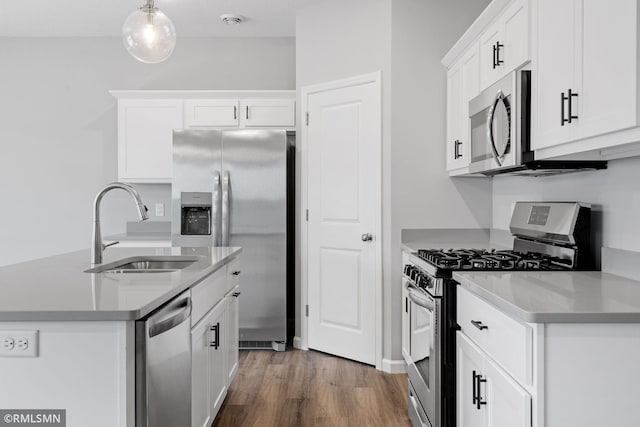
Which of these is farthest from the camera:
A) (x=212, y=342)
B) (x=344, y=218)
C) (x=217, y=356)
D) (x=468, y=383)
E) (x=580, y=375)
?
(x=344, y=218)

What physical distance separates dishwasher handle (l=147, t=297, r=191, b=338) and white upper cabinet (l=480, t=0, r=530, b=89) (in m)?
1.69

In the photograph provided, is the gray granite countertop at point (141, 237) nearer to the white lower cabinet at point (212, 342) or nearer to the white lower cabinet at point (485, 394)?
the white lower cabinet at point (212, 342)

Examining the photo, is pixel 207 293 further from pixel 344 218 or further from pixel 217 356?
pixel 344 218

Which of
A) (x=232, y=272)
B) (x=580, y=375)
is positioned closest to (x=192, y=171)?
(x=232, y=272)

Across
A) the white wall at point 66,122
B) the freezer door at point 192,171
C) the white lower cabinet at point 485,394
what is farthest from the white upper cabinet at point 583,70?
the white wall at point 66,122

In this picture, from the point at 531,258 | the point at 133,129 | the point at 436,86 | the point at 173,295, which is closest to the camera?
the point at 173,295

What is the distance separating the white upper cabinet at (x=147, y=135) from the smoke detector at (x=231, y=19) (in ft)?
2.72

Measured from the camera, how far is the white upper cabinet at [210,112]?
4652 mm

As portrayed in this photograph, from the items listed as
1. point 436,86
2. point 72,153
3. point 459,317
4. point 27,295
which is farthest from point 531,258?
point 72,153

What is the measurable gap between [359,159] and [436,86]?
0.75m

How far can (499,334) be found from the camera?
1582mm

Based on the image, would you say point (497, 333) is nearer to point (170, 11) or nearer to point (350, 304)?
point (350, 304)

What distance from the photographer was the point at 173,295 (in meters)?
1.76

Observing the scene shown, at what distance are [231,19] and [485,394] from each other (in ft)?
12.8
